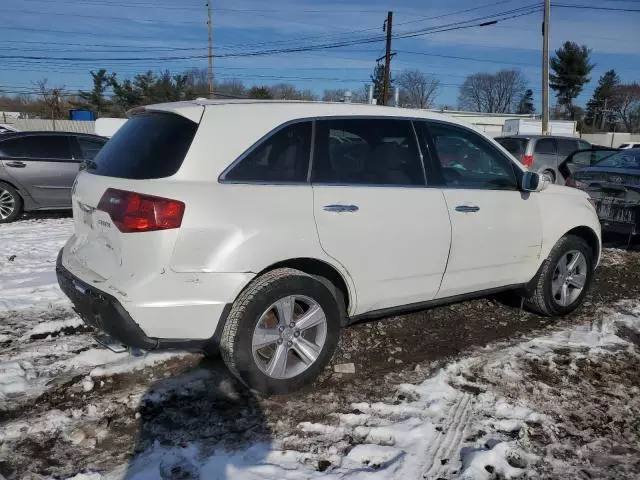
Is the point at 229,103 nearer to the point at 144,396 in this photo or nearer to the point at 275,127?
the point at 275,127

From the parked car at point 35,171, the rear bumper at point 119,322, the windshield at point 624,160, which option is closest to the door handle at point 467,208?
the rear bumper at point 119,322

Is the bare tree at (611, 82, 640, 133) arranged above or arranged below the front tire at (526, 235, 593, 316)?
above

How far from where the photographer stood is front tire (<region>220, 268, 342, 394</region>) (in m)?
3.05

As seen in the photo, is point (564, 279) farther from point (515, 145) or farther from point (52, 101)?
point (52, 101)

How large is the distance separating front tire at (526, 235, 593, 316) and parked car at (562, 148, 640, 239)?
2.72 m

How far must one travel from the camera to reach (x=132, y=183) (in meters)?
2.99

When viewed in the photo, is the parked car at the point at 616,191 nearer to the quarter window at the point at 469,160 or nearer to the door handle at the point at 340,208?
the quarter window at the point at 469,160

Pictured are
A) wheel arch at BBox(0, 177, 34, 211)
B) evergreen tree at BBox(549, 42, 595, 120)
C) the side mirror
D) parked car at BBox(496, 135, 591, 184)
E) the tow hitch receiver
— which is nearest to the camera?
the tow hitch receiver

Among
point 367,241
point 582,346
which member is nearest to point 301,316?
point 367,241

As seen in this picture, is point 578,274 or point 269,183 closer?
point 269,183

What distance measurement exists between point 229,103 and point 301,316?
141 cm

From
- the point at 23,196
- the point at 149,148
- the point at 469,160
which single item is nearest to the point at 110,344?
the point at 149,148

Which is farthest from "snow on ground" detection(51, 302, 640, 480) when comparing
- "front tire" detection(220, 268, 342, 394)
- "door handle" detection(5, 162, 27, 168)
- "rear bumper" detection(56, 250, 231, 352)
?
"door handle" detection(5, 162, 27, 168)

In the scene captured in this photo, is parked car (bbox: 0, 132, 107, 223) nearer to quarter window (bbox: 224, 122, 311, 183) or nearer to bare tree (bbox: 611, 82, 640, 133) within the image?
quarter window (bbox: 224, 122, 311, 183)
